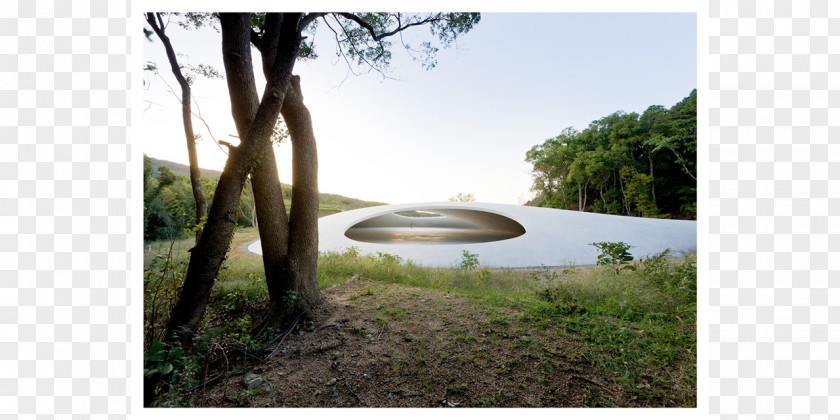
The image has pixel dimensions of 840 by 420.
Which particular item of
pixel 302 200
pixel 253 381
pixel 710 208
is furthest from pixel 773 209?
pixel 302 200

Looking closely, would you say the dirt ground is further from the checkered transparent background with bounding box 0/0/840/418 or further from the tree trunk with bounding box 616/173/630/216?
the tree trunk with bounding box 616/173/630/216

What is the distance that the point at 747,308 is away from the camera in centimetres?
123

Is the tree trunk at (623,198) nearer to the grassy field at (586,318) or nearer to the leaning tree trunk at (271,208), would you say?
the grassy field at (586,318)

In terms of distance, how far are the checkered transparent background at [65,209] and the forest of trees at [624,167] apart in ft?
48.0

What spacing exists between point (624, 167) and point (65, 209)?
1609 centimetres

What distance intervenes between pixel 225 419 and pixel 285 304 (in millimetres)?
966

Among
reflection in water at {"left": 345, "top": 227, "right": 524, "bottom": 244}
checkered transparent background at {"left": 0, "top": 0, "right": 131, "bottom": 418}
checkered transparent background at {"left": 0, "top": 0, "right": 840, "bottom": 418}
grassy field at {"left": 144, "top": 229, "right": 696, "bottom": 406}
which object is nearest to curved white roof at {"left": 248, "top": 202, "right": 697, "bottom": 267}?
reflection in water at {"left": 345, "top": 227, "right": 524, "bottom": 244}

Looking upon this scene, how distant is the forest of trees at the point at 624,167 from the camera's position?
40.1 feet

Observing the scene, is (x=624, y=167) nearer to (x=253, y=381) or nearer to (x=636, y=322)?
(x=636, y=322)

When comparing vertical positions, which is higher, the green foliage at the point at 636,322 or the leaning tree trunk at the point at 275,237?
the leaning tree trunk at the point at 275,237

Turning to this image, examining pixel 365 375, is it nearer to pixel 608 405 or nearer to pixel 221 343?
pixel 221 343

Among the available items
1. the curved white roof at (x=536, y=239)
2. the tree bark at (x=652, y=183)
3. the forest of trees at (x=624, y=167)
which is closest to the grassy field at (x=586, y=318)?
the curved white roof at (x=536, y=239)

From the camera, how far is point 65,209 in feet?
3.71

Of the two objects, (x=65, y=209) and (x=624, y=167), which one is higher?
(x=624, y=167)
